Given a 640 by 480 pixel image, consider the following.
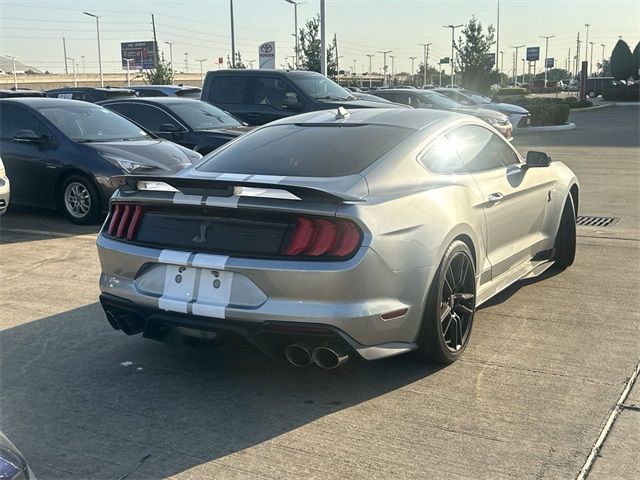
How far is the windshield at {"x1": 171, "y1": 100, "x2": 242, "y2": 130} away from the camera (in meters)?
11.1

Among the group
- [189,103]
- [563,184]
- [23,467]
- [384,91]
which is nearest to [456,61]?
[384,91]

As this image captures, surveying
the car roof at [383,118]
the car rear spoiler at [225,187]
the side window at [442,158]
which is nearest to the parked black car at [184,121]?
the car roof at [383,118]

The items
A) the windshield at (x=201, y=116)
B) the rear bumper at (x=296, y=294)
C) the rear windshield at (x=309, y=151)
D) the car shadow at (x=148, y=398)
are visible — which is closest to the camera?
the car shadow at (x=148, y=398)

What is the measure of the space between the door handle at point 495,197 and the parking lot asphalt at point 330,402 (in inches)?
34.9

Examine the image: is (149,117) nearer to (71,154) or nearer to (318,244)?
(71,154)

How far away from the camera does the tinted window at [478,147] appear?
4.81 metres

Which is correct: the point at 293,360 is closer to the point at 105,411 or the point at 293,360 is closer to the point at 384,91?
the point at 105,411

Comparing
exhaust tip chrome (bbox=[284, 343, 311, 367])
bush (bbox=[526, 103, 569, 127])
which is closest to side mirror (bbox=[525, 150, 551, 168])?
exhaust tip chrome (bbox=[284, 343, 311, 367])

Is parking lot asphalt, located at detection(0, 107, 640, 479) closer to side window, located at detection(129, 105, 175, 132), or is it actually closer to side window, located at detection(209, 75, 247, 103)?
side window, located at detection(129, 105, 175, 132)

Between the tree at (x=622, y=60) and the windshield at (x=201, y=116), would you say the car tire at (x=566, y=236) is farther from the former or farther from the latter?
the tree at (x=622, y=60)

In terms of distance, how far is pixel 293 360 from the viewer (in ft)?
12.0

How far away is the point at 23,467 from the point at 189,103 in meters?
10.0

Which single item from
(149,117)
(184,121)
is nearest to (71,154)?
(184,121)

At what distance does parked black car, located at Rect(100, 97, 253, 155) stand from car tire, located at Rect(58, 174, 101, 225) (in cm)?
228
